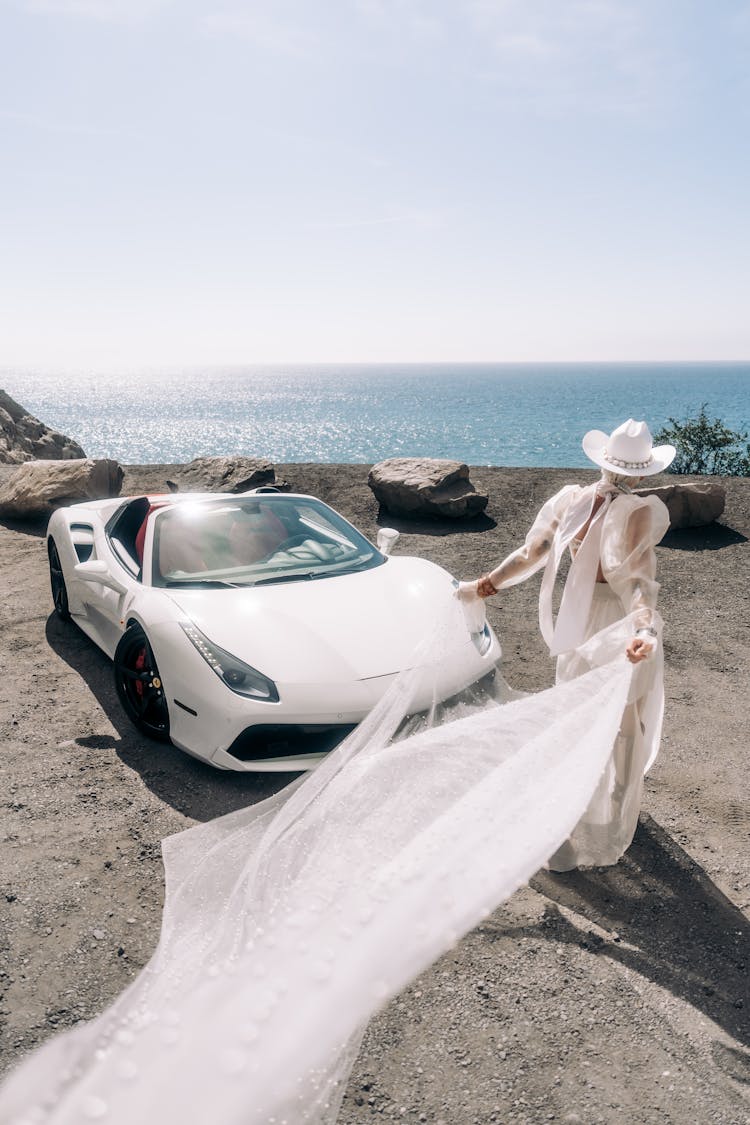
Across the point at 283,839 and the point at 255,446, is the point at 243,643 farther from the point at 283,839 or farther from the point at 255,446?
the point at 255,446

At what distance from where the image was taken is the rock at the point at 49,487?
10242 millimetres

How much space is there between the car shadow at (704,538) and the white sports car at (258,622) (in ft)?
16.1

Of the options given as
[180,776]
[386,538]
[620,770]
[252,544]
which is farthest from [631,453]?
[180,776]

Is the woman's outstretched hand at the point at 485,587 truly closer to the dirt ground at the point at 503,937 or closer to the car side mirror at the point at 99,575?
the dirt ground at the point at 503,937

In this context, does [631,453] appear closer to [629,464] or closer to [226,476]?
[629,464]

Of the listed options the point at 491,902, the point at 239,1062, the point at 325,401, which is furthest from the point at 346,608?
the point at 325,401

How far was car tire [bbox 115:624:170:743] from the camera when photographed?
443 centimetres

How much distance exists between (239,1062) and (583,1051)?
1314 mm

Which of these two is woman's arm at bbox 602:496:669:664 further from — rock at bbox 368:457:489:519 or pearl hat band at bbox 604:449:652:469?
rock at bbox 368:457:489:519

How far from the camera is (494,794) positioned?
2766 millimetres

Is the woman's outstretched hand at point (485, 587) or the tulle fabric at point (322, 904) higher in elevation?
the woman's outstretched hand at point (485, 587)

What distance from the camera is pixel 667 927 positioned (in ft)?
10.4

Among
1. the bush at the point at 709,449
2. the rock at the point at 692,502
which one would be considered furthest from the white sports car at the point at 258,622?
the bush at the point at 709,449

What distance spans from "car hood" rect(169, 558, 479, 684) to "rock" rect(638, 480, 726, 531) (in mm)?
5495
